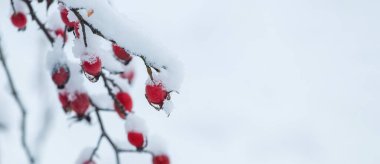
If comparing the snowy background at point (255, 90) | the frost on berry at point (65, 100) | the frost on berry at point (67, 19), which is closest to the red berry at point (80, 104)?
the frost on berry at point (65, 100)

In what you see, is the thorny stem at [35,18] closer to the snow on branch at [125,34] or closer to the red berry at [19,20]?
the red berry at [19,20]

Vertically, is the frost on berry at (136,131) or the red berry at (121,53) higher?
the red berry at (121,53)

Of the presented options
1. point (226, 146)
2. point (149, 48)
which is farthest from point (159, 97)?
point (226, 146)

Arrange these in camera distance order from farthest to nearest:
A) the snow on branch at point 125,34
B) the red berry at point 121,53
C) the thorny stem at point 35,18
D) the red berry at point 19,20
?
the red berry at point 19,20
the thorny stem at point 35,18
the red berry at point 121,53
the snow on branch at point 125,34

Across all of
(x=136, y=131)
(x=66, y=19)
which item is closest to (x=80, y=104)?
(x=136, y=131)

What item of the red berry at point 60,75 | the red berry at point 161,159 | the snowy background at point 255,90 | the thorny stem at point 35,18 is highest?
the snowy background at point 255,90

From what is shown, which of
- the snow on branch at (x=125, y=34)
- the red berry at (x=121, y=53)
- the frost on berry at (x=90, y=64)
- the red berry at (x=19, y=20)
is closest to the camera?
the snow on branch at (x=125, y=34)

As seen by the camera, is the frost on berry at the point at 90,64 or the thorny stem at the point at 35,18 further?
the thorny stem at the point at 35,18

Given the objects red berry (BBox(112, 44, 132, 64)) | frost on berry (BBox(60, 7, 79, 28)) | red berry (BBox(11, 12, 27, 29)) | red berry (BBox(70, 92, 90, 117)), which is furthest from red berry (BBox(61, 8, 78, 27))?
red berry (BBox(11, 12, 27, 29))
